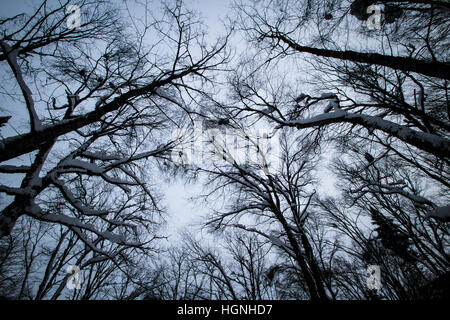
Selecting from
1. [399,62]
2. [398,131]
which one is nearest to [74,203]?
[398,131]

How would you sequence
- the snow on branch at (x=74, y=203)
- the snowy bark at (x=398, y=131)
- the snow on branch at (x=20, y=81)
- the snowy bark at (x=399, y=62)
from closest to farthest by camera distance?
the snowy bark at (x=398, y=131), the snowy bark at (x=399, y=62), the snow on branch at (x=20, y=81), the snow on branch at (x=74, y=203)

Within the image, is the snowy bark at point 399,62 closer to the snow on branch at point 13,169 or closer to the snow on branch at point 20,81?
the snow on branch at point 20,81

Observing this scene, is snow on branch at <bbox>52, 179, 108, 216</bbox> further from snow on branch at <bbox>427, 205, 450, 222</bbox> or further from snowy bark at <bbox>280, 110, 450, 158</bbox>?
snow on branch at <bbox>427, 205, 450, 222</bbox>

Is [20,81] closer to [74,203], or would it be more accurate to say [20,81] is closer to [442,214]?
[74,203]

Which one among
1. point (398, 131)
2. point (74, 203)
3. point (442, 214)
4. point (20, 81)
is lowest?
point (442, 214)

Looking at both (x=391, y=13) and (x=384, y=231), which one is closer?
(x=391, y=13)

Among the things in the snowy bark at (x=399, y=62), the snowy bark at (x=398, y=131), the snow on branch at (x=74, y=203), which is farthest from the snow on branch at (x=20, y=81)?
the snowy bark at (x=399, y=62)

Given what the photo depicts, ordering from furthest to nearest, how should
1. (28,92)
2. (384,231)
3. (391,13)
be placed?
(384,231)
(391,13)
(28,92)

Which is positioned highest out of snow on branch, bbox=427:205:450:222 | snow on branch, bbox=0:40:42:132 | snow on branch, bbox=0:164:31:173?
snow on branch, bbox=0:40:42:132

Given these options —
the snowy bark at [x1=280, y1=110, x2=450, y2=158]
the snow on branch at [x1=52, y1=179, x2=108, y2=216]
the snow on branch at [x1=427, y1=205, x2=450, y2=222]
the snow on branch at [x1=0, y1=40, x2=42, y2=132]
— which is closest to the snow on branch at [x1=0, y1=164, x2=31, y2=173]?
the snow on branch at [x1=52, y1=179, x2=108, y2=216]

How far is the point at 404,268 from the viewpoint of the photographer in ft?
30.8
